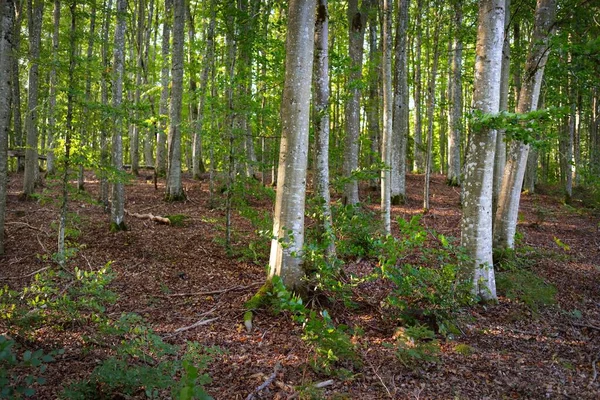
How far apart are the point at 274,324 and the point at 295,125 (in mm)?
2739

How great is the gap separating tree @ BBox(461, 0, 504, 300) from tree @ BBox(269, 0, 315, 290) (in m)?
2.61

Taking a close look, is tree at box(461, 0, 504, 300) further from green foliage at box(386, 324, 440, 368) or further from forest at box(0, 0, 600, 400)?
green foliage at box(386, 324, 440, 368)

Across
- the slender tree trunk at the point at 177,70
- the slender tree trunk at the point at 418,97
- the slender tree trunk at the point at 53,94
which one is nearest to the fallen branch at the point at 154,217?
the slender tree trunk at the point at 53,94

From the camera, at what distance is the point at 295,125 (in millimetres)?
5191

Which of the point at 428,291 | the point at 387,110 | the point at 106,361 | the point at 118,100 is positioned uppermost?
the point at 118,100

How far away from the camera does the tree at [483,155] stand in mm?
5770

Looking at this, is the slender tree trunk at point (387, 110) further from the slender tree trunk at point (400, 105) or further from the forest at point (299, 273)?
the slender tree trunk at point (400, 105)

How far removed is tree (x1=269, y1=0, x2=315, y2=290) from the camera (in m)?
5.09

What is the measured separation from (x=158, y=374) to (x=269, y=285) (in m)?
2.58

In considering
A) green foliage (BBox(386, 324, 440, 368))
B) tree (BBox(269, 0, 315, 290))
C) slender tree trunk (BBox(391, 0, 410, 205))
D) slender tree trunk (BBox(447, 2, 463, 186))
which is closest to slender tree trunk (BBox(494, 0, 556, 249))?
slender tree trunk (BBox(391, 0, 410, 205))

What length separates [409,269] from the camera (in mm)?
4949

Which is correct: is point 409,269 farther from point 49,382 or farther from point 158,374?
point 49,382

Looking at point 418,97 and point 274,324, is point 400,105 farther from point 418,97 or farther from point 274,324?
point 274,324

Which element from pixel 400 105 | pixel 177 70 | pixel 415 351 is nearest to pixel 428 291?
pixel 415 351
